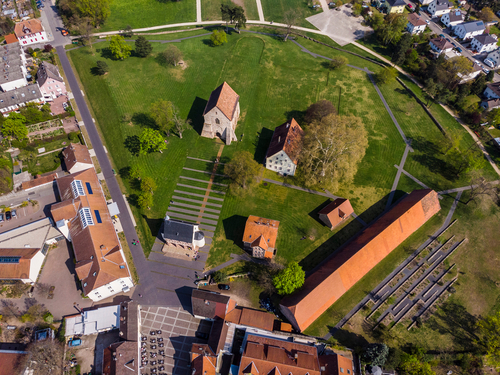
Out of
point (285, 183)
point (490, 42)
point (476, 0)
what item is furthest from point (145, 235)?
point (476, 0)

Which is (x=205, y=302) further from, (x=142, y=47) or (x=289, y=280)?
(x=142, y=47)

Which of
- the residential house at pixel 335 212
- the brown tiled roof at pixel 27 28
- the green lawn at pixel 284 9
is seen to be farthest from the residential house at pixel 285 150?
the brown tiled roof at pixel 27 28

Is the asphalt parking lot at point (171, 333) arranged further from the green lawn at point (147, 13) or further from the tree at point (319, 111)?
the green lawn at point (147, 13)

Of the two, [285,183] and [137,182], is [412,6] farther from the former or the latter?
[137,182]

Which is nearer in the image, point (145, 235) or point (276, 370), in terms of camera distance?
point (276, 370)

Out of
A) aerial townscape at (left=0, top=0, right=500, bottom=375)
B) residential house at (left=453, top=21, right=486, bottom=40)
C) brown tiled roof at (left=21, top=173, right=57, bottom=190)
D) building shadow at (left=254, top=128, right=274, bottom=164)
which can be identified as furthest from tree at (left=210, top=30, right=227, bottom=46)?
residential house at (left=453, top=21, right=486, bottom=40)
